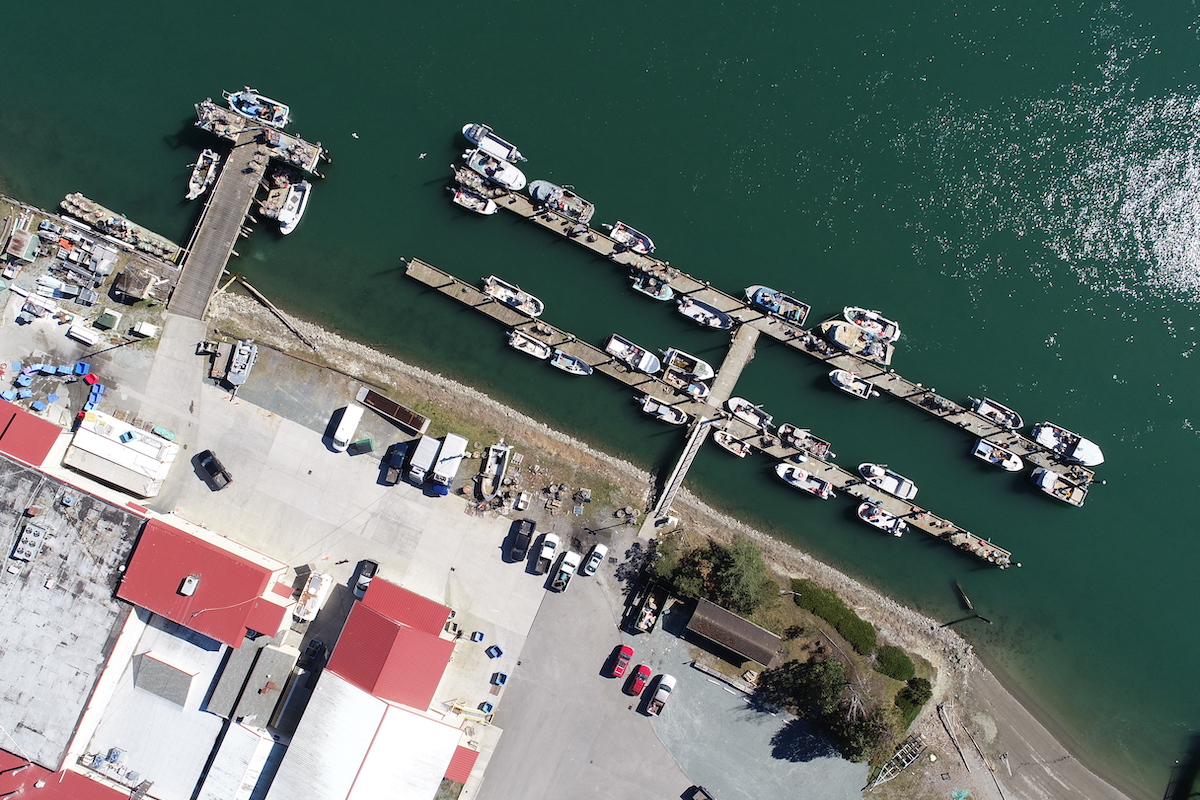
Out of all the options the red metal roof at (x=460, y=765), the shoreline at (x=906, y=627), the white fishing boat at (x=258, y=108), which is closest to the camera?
the red metal roof at (x=460, y=765)

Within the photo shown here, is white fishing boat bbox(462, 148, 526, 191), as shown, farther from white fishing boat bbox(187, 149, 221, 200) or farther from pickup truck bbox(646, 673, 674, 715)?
Result: pickup truck bbox(646, 673, 674, 715)

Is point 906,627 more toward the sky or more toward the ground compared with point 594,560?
more toward the sky

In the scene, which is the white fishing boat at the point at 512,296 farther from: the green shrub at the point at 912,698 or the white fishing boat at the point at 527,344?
the green shrub at the point at 912,698

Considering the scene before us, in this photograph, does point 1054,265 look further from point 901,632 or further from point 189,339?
point 189,339

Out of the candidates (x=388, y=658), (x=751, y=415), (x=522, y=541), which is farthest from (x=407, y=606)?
(x=751, y=415)

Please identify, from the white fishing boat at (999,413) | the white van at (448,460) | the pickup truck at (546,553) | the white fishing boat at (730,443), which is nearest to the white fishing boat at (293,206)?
the white van at (448,460)

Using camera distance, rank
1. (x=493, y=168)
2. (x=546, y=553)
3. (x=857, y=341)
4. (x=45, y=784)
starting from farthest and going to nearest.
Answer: (x=857, y=341)
(x=493, y=168)
(x=546, y=553)
(x=45, y=784)

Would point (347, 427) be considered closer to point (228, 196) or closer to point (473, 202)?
point (473, 202)
